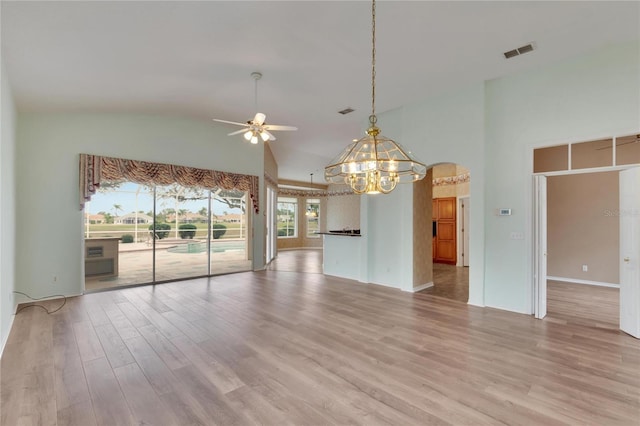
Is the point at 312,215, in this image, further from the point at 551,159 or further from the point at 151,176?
the point at 551,159

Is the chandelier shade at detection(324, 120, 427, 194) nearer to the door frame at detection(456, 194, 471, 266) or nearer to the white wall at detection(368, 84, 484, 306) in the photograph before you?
the white wall at detection(368, 84, 484, 306)

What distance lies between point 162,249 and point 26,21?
4.52 m

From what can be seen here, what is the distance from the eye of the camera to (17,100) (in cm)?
449

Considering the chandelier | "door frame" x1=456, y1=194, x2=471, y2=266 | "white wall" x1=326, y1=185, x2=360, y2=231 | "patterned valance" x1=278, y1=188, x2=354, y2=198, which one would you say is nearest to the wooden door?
"door frame" x1=456, y1=194, x2=471, y2=266

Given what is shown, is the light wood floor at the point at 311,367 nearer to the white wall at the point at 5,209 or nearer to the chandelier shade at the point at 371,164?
the white wall at the point at 5,209

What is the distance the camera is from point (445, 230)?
944 cm

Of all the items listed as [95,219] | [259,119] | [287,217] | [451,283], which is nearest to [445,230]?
[451,283]

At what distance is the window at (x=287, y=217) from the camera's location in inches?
531

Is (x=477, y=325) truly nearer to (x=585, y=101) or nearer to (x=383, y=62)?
(x=585, y=101)

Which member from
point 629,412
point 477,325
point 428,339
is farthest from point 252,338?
point 629,412

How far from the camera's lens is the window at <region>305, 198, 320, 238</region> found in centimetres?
1421

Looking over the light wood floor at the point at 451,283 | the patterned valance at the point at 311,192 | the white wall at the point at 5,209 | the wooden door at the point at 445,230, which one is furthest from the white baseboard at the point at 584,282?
the white wall at the point at 5,209

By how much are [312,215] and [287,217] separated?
1.27m

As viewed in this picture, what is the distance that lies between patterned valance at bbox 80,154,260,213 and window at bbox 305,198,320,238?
21.2ft
